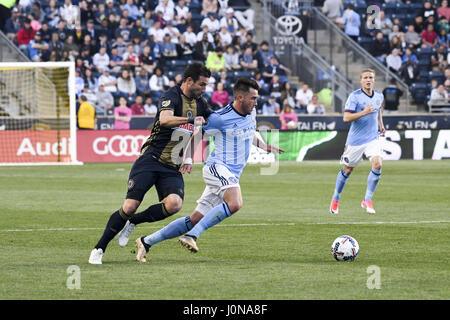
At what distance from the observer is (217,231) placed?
13.0 m

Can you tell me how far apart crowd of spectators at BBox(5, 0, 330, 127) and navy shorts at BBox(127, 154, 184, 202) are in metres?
19.4

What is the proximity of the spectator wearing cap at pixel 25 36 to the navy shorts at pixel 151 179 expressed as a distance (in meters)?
22.1

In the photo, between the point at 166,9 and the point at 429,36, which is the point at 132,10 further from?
the point at 429,36

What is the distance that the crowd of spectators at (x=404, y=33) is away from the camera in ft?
113

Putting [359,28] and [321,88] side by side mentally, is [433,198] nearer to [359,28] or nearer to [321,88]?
[321,88]

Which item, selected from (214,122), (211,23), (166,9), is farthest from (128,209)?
(166,9)

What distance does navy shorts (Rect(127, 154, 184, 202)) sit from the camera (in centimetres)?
987

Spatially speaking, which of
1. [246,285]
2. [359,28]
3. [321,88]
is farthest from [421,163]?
[246,285]

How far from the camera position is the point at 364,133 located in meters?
16.2

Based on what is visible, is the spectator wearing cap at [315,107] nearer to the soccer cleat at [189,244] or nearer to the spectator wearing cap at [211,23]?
the spectator wearing cap at [211,23]

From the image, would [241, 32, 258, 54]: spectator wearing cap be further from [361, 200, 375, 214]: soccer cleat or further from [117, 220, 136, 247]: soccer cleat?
[117, 220, 136, 247]: soccer cleat

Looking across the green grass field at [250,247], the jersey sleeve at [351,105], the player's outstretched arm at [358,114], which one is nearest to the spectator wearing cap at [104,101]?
the green grass field at [250,247]

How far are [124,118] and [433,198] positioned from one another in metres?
13.7

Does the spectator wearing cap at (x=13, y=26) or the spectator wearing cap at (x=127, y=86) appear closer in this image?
the spectator wearing cap at (x=127, y=86)
